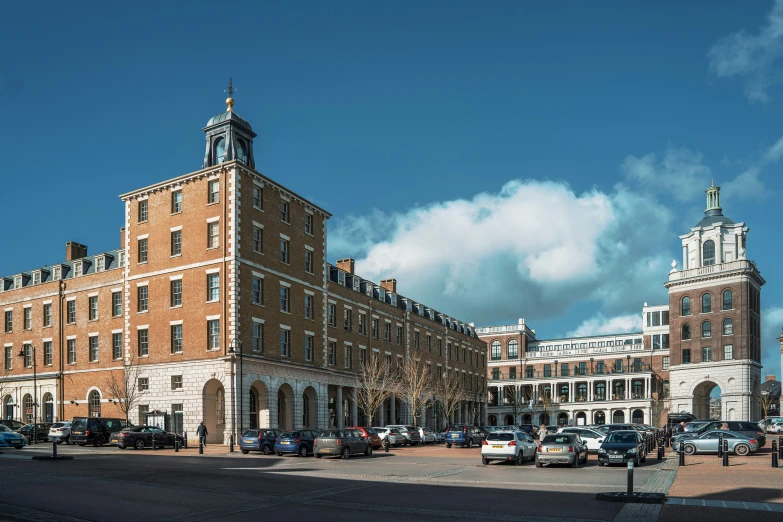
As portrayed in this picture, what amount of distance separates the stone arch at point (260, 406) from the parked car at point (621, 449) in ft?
84.0

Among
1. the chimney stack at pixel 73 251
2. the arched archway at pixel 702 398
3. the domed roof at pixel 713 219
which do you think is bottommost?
the arched archway at pixel 702 398

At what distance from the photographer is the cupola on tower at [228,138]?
5438cm

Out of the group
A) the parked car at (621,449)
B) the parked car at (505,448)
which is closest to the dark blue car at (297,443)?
the parked car at (505,448)

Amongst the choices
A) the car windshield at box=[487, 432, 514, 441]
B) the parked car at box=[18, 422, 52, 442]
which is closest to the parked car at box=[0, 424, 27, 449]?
the parked car at box=[18, 422, 52, 442]

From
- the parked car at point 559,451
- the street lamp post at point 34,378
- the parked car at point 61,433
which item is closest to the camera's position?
the parked car at point 559,451

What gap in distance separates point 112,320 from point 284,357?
44.3 feet

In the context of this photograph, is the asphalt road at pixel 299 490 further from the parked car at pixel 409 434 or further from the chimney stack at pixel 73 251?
the chimney stack at pixel 73 251

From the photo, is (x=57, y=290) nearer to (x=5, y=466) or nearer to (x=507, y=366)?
(x=5, y=466)

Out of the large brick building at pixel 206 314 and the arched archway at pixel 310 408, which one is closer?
the large brick building at pixel 206 314

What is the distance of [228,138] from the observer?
54344 mm

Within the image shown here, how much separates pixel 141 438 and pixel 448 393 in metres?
Result: 44.9

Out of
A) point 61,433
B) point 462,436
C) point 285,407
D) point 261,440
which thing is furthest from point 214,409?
point 462,436

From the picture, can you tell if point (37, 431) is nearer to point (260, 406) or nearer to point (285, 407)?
point (260, 406)

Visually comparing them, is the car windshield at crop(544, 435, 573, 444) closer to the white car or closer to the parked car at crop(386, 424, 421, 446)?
the white car
